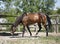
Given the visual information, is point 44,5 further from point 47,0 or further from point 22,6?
point 22,6

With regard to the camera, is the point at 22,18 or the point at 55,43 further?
the point at 22,18

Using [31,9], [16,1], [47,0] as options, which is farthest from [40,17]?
[47,0]

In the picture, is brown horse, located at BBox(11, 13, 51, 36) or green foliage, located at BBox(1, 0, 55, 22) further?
green foliage, located at BBox(1, 0, 55, 22)

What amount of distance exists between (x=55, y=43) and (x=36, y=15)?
16.7ft

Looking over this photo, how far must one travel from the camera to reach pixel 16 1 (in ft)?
126

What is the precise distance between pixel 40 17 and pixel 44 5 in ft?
93.7

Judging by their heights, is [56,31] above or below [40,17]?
below

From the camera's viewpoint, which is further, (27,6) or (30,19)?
(27,6)

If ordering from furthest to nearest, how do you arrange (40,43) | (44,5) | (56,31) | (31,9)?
(44,5) → (31,9) → (56,31) → (40,43)

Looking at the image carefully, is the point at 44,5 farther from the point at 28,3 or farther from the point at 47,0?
the point at 28,3

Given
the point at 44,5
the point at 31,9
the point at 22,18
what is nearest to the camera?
the point at 22,18

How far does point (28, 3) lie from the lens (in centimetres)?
3878

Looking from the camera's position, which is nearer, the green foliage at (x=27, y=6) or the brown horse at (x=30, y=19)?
the brown horse at (x=30, y=19)

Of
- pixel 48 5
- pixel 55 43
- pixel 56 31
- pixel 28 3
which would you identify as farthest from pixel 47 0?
pixel 55 43
